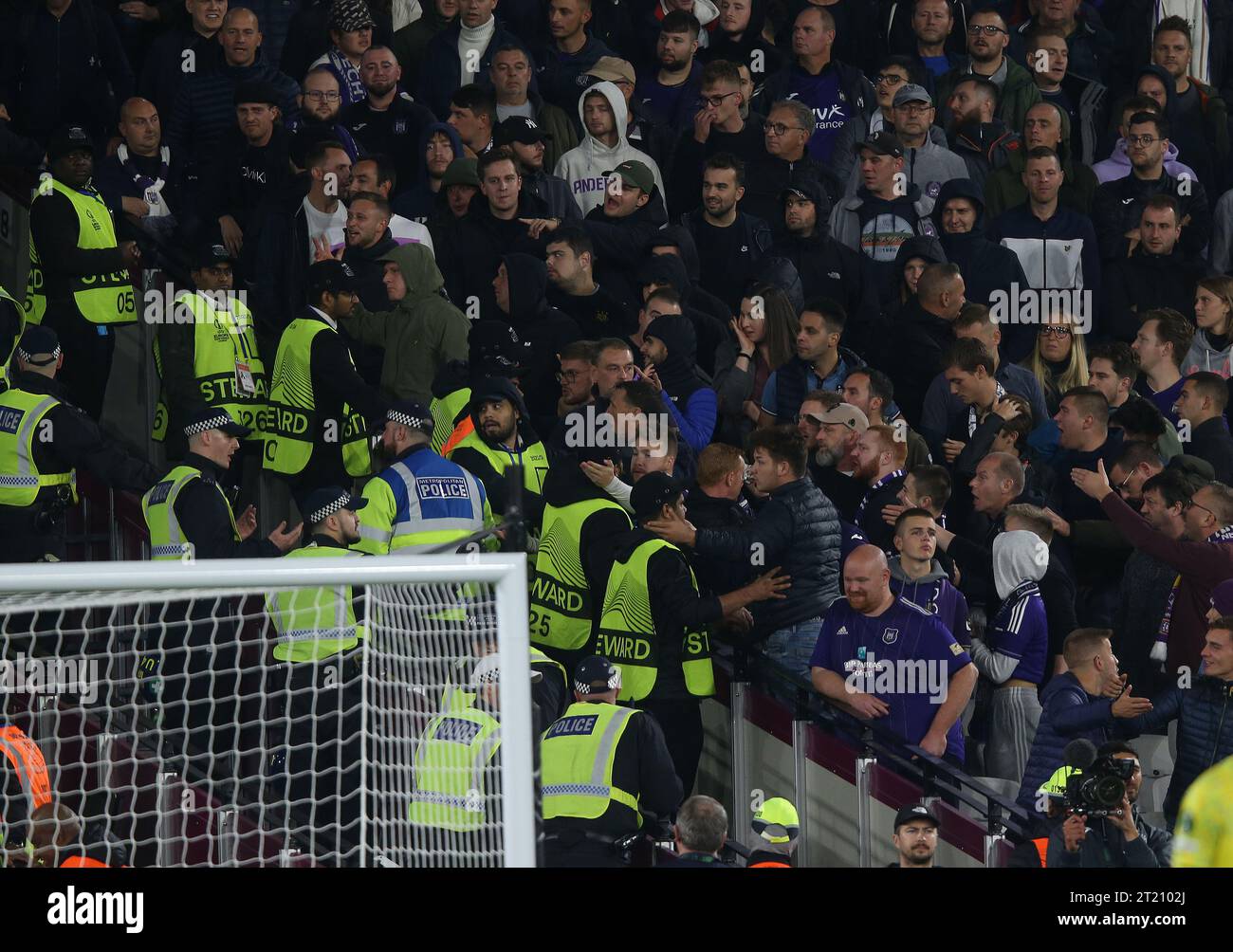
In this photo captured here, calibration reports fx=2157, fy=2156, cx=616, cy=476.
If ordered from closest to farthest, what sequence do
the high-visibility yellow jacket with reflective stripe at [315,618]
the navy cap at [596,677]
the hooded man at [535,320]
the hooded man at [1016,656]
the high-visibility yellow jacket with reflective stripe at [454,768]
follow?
the high-visibility yellow jacket with reflective stripe at [454,768] < the navy cap at [596,677] < the high-visibility yellow jacket with reflective stripe at [315,618] < the hooded man at [1016,656] < the hooded man at [535,320]

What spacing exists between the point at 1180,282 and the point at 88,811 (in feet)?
21.5

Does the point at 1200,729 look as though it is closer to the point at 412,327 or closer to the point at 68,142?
the point at 412,327

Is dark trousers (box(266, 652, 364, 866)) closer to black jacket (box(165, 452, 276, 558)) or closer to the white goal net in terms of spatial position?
the white goal net

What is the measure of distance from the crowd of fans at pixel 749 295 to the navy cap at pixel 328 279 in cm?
5

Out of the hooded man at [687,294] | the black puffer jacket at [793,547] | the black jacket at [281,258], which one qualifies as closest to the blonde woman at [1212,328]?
the hooded man at [687,294]

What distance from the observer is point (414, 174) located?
1209 centimetres

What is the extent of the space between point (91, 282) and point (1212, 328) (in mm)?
5899

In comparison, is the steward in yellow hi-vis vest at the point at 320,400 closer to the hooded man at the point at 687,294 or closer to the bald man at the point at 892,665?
the hooded man at the point at 687,294

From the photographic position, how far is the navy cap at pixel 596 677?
27.6ft

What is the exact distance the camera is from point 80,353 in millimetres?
11102

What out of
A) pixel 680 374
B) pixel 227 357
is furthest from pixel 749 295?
pixel 227 357

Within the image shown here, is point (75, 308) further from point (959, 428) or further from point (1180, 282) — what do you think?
point (1180, 282)
